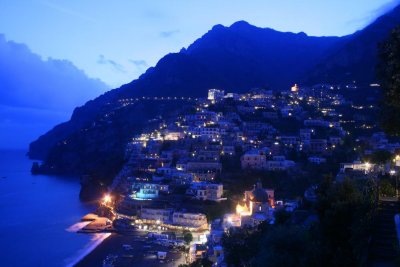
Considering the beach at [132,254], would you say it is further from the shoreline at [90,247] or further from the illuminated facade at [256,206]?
the illuminated facade at [256,206]

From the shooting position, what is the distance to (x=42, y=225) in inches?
1553

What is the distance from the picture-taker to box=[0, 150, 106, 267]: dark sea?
30.0m

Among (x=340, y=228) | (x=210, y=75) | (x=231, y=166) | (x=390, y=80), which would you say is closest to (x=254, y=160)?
(x=231, y=166)

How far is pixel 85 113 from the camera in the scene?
396 feet

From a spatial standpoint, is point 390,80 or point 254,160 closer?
point 390,80

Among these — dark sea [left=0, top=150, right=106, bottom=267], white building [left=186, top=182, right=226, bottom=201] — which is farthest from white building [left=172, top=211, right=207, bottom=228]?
dark sea [left=0, top=150, right=106, bottom=267]

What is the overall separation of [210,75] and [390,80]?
9657cm

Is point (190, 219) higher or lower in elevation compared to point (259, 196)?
lower

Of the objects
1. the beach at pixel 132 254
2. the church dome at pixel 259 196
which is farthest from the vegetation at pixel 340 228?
the church dome at pixel 259 196

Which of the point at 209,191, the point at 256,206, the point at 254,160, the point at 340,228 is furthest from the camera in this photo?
the point at 254,160

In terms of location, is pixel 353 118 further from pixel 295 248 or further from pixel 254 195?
pixel 295 248

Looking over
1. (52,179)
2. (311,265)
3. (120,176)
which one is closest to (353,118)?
(120,176)

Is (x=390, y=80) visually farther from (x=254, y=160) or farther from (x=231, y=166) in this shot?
(x=231, y=166)

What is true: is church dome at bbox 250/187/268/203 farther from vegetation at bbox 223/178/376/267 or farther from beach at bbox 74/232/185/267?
vegetation at bbox 223/178/376/267
